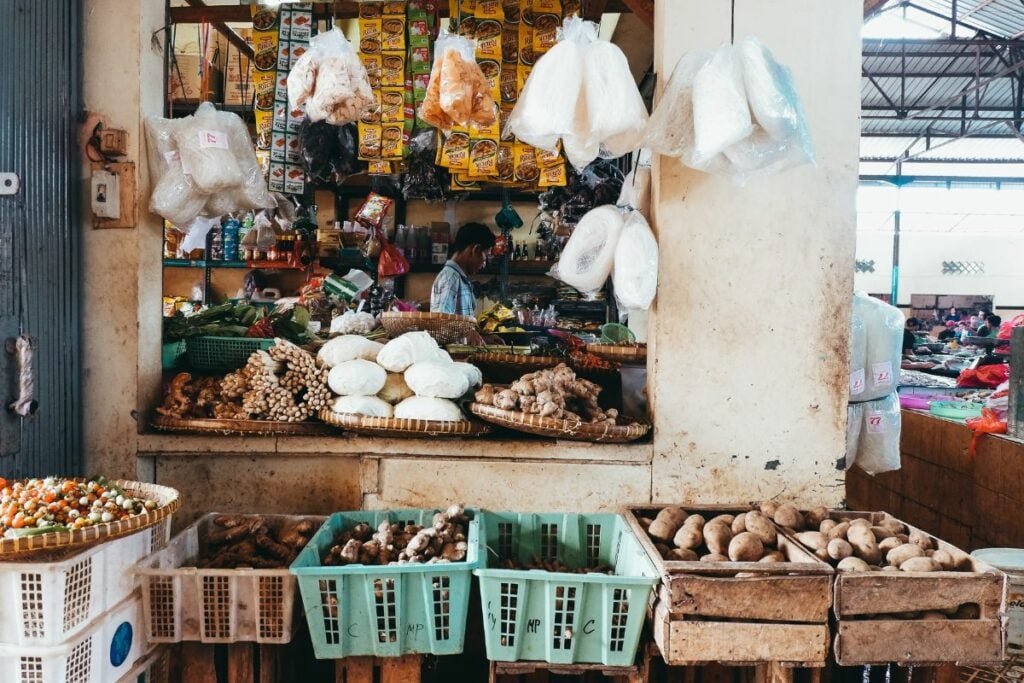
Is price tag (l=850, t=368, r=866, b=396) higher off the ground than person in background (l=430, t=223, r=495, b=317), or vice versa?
person in background (l=430, t=223, r=495, b=317)

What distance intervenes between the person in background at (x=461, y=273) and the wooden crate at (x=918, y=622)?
3.73m

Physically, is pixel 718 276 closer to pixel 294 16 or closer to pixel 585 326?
pixel 294 16

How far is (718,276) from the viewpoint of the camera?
2795 millimetres

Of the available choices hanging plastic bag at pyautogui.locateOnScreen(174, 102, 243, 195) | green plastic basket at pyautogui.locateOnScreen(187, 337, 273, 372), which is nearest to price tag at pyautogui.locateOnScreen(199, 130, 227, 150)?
hanging plastic bag at pyautogui.locateOnScreen(174, 102, 243, 195)

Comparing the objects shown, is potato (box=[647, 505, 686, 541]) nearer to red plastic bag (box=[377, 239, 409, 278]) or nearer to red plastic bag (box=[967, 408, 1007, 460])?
red plastic bag (box=[967, 408, 1007, 460])

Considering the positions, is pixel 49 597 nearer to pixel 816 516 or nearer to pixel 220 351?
pixel 220 351

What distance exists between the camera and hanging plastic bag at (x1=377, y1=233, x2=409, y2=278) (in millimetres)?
6141

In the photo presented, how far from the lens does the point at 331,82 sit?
2.94 metres

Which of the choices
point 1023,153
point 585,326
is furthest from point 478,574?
point 1023,153

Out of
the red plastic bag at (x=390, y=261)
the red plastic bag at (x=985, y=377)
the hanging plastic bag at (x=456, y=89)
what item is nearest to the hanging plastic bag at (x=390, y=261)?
the red plastic bag at (x=390, y=261)

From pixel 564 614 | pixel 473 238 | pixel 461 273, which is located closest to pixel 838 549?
pixel 564 614

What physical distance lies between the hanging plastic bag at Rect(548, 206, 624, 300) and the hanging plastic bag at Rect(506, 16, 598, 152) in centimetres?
34

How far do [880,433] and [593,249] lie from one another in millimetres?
1875

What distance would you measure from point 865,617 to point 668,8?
2.24 m
